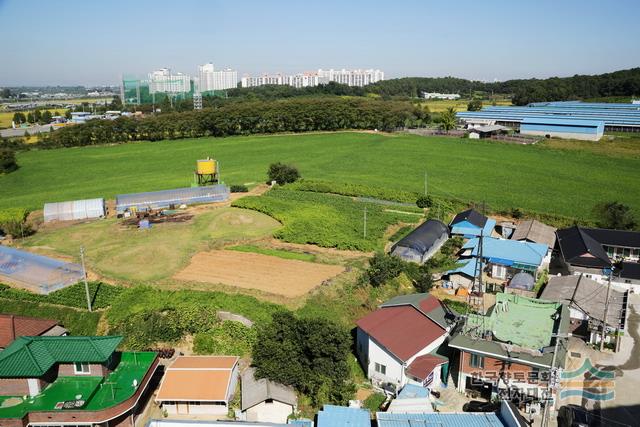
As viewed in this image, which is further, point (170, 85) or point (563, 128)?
point (170, 85)

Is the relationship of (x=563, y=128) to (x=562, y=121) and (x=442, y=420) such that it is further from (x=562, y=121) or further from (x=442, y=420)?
(x=442, y=420)

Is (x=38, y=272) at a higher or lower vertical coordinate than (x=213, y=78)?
lower

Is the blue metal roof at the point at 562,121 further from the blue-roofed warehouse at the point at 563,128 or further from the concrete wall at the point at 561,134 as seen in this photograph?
the concrete wall at the point at 561,134

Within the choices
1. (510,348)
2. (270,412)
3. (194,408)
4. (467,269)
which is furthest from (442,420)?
(467,269)

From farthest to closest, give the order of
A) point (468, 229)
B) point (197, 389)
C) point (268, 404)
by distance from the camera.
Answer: point (468, 229) < point (197, 389) < point (268, 404)

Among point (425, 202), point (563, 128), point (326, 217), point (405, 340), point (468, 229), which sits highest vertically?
point (563, 128)

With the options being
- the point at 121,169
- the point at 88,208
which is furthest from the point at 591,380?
the point at 121,169
